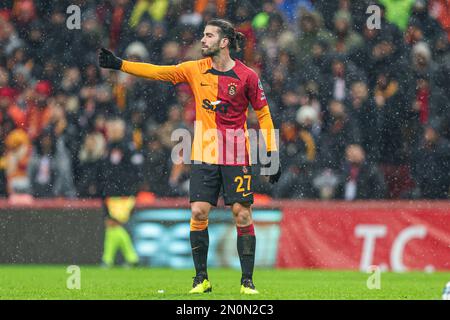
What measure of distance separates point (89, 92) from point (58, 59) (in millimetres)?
967

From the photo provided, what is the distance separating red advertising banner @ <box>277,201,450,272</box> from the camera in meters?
14.9

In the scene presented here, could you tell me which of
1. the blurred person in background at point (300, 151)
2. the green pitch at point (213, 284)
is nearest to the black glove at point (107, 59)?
the green pitch at point (213, 284)

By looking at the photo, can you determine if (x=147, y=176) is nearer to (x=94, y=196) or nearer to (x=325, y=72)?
(x=94, y=196)

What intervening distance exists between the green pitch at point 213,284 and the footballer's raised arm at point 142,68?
1884mm

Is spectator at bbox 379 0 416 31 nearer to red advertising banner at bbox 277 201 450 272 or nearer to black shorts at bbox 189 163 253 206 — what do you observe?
red advertising banner at bbox 277 201 450 272

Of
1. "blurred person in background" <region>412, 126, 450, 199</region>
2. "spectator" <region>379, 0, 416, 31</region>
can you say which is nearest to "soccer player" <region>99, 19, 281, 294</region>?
"blurred person in background" <region>412, 126, 450, 199</region>

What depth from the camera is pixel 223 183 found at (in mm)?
9711

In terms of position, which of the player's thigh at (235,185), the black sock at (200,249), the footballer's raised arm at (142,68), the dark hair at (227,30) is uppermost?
the dark hair at (227,30)

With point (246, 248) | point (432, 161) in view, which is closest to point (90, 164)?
point (432, 161)

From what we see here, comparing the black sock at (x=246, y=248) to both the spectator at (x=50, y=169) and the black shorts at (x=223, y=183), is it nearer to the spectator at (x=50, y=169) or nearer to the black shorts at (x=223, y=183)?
the black shorts at (x=223, y=183)

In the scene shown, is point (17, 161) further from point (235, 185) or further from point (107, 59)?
point (235, 185)

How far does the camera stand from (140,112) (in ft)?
52.4

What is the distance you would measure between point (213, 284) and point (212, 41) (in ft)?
9.67

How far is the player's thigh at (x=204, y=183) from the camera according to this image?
9.66 m
